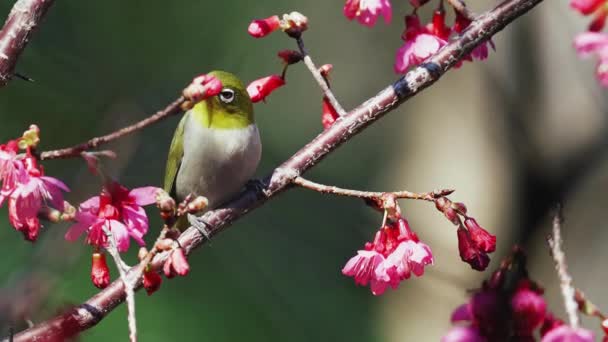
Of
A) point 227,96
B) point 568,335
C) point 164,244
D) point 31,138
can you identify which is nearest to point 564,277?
point 568,335

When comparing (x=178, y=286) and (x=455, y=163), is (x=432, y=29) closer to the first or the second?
(x=455, y=163)

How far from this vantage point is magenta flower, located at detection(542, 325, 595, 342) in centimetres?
62

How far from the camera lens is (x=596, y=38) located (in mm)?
767

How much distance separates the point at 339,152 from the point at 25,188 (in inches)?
136

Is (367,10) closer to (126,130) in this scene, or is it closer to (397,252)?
(397,252)

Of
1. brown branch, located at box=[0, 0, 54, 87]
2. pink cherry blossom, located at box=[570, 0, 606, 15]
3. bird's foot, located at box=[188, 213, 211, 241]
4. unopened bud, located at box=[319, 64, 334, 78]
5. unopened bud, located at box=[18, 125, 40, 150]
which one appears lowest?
bird's foot, located at box=[188, 213, 211, 241]

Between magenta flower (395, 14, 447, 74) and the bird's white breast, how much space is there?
13.8 inches

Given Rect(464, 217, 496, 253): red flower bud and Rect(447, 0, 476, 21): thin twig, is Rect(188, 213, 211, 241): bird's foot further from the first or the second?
Rect(447, 0, 476, 21): thin twig

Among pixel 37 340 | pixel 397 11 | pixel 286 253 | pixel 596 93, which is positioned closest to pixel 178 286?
pixel 286 253

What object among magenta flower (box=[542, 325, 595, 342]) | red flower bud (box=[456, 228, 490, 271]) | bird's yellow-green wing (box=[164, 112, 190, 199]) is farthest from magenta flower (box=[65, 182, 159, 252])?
bird's yellow-green wing (box=[164, 112, 190, 199])

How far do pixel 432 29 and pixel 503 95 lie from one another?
2.18m

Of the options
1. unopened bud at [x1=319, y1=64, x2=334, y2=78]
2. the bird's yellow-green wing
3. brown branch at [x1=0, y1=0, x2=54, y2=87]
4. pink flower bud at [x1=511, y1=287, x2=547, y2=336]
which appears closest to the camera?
pink flower bud at [x1=511, y1=287, x2=547, y2=336]

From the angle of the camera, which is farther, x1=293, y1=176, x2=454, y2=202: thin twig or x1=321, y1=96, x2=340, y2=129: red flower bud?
x1=321, y1=96, x2=340, y2=129: red flower bud

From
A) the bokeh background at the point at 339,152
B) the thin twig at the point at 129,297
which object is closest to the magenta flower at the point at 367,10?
the thin twig at the point at 129,297
